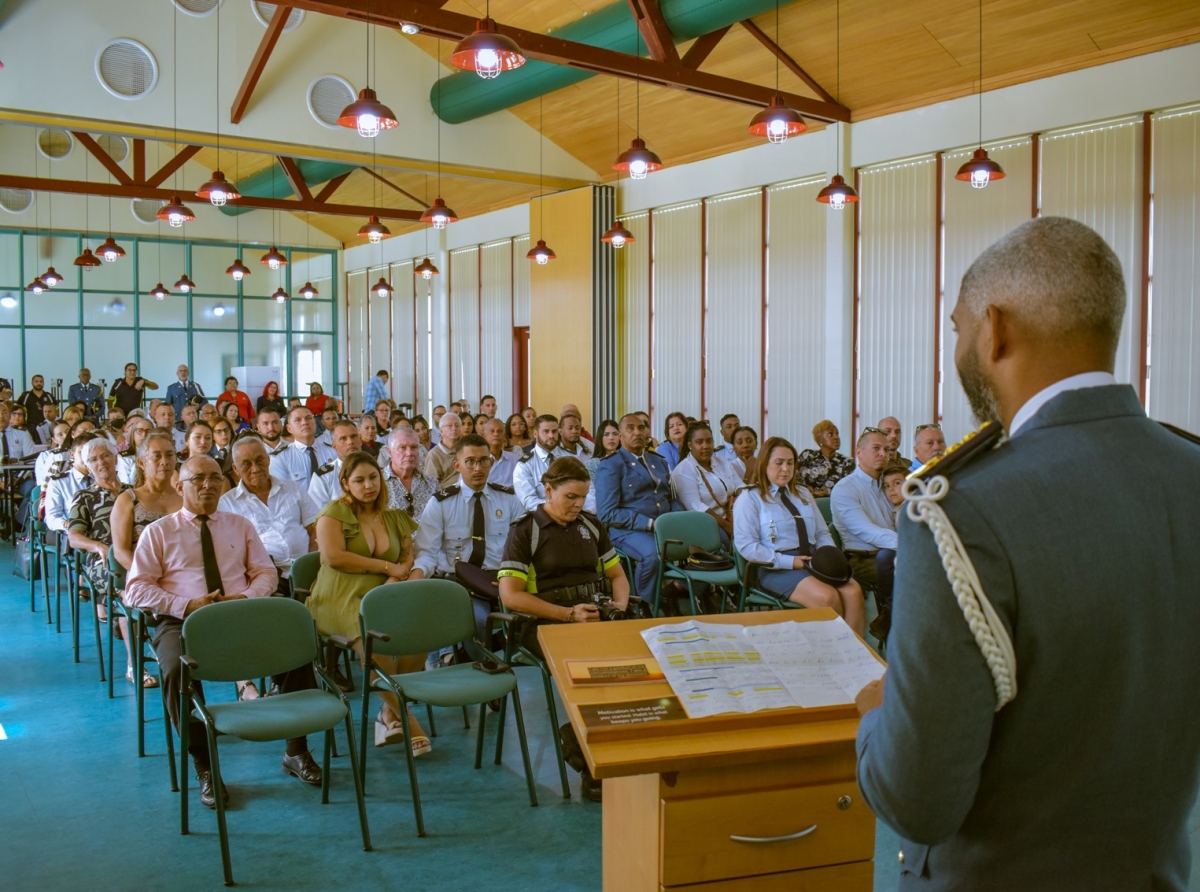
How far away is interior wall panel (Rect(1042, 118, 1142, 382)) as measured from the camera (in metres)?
8.25

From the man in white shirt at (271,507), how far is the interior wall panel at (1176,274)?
6714 millimetres

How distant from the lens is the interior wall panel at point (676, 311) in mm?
12375

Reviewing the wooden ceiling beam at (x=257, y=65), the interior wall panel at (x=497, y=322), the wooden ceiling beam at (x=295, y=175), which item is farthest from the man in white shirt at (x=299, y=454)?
the interior wall panel at (x=497, y=322)

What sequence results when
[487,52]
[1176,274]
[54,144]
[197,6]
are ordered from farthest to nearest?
1. [54,144]
2. [197,6]
3. [1176,274]
4. [487,52]

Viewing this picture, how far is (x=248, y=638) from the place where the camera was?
375 cm

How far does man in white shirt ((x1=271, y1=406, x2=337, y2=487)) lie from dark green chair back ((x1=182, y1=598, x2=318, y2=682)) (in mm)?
3482

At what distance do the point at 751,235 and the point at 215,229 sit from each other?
42.8 feet

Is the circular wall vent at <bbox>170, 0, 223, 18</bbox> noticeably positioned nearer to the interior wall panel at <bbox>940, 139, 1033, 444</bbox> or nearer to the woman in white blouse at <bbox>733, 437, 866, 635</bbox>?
the interior wall panel at <bbox>940, 139, 1033, 444</bbox>

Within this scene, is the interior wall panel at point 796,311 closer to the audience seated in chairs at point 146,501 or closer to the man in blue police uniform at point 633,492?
the man in blue police uniform at point 633,492

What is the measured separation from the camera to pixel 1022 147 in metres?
9.02

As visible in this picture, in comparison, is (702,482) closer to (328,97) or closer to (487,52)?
(487,52)

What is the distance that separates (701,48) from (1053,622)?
8.74 meters

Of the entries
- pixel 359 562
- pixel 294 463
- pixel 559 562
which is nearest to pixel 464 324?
pixel 294 463

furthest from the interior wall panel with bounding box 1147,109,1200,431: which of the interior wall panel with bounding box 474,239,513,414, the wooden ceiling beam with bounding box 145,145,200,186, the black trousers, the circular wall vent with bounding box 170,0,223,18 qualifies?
the wooden ceiling beam with bounding box 145,145,200,186
